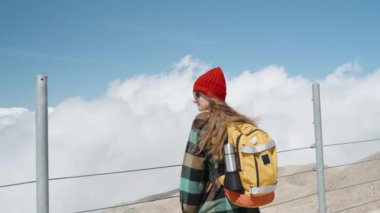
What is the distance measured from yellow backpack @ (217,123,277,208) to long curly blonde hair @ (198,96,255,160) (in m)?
0.04

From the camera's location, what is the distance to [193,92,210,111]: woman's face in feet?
7.23

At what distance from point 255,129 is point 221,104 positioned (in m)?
0.21

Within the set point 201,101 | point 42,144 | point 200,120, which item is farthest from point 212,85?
point 42,144

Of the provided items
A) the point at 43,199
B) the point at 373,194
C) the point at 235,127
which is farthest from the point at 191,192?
the point at 373,194

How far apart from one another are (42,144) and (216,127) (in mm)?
905

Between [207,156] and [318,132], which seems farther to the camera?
[318,132]

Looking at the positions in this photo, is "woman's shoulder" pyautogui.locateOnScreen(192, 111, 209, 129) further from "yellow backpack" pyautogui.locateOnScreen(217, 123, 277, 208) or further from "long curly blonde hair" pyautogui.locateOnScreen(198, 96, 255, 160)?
"yellow backpack" pyautogui.locateOnScreen(217, 123, 277, 208)

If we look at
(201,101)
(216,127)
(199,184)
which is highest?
(201,101)

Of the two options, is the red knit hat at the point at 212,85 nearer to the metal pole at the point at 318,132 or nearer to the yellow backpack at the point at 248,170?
the yellow backpack at the point at 248,170

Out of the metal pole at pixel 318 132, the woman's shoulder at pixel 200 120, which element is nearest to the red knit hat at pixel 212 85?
the woman's shoulder at pixel 200 120

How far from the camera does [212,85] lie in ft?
7.20

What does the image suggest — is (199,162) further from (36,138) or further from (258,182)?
(36,138)

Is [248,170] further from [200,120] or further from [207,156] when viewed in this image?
[200,120]

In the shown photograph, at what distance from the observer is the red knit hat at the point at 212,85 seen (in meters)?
2.19
